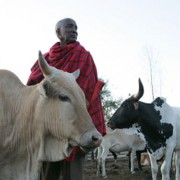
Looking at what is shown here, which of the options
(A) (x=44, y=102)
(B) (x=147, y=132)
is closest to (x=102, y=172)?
(B) (x=147, y=132)

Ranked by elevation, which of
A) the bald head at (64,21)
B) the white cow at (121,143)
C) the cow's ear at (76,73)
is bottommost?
the white cow at (121,143)

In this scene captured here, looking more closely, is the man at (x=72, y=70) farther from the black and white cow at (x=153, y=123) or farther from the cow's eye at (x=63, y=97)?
the black and white cow at (x=153, y=123)

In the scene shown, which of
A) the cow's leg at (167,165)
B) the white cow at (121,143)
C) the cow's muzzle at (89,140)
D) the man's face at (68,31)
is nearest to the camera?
the cow's muzzle at (89,140)

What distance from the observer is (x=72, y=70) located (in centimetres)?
375

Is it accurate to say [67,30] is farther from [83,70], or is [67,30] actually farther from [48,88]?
[48,88]

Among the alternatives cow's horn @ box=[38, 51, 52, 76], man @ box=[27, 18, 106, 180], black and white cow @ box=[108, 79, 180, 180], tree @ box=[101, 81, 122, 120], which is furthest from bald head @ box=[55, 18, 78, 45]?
tree @ box=[101, 81, 122, 120]

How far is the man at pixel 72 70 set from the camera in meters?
3.68

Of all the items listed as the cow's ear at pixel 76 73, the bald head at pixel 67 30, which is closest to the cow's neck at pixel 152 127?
the bald head at pixel 67 30

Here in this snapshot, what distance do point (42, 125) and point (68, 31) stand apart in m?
1.13

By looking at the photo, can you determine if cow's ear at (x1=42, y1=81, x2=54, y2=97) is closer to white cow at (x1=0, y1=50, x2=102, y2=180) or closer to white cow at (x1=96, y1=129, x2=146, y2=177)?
white cow at (x1=0, y1=50, x2=102, y2=180)

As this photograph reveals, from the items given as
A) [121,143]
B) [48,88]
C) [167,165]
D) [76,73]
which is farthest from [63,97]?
[121,143]

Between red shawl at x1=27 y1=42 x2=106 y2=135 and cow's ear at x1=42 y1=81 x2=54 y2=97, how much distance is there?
60cm

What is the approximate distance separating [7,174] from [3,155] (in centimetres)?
16

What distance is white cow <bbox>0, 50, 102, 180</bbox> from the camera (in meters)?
3.06
